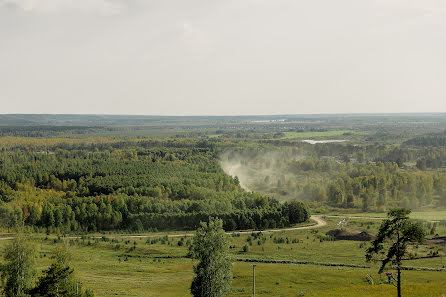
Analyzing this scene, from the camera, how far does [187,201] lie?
134000 millimetres

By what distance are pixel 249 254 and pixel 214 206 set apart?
3811 centimetres

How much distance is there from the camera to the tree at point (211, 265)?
49.5 m

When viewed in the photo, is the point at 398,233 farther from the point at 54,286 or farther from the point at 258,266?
the point at 258,266

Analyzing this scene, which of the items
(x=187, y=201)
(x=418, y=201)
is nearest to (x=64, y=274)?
(x=187, y=201)

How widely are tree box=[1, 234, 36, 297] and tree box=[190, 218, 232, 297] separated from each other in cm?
1854

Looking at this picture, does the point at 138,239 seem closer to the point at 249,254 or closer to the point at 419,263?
the point at 249,254

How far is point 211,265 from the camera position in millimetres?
49750

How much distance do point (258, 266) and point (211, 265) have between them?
30.6 metres

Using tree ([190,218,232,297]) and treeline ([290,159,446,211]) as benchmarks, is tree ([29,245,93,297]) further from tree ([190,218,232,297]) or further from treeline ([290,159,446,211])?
treeline ([290,159,446,211])

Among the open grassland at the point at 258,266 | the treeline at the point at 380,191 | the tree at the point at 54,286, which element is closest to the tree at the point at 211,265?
the open grassland at the point at 258,266

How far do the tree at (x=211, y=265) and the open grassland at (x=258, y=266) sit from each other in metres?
12.2

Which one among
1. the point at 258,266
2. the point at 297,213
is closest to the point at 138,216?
the point at 297,213

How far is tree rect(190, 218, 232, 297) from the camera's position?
162ft

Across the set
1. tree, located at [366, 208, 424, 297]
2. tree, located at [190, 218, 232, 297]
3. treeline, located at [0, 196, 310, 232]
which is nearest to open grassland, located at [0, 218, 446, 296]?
treeline, located at [0, 196, 310, 232]
